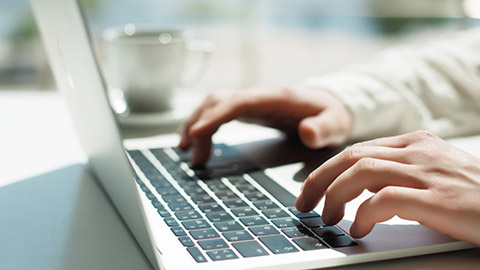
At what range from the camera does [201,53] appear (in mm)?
904

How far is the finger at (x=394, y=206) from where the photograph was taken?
1.27 ft

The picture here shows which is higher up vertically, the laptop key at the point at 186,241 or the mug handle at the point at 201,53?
the mug handle at the point at 201,53

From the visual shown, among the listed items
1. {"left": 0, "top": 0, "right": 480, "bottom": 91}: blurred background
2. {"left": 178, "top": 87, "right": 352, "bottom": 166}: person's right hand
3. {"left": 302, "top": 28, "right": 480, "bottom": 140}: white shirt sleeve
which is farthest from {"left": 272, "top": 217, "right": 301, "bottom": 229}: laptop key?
{"left": 0, "top": 0, "right": 480, "bottom": 91}: blurred background

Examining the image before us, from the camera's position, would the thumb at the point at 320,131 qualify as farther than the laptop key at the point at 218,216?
Yes

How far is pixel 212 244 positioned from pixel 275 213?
9 centimetres

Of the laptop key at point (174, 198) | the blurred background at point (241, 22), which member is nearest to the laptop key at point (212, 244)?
the laptop key at point (174, 198)

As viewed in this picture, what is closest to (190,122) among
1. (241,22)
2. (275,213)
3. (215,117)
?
(215,117)

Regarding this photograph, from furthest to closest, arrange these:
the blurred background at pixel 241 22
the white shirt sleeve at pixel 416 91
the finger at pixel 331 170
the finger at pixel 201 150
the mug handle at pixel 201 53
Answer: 1. the blurred background at pixel 241 22
2. the mug handle at pixel 201 53
3. the white shirt sleeve at pixel 416 91
4. the finger at pixel 201 150
5. the finger at pixel 331 170

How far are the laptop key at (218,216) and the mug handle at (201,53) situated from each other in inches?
19.0

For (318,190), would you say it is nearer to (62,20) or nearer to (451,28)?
(62,20)

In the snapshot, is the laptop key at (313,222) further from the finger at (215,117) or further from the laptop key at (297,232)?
the finger at (215,117)

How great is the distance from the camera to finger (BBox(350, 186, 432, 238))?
1.27 ft

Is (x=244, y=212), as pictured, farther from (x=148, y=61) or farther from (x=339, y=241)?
(x=148, y=61)

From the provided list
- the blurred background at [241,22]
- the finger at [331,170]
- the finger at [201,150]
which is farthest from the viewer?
the blurred background at [241,22]
